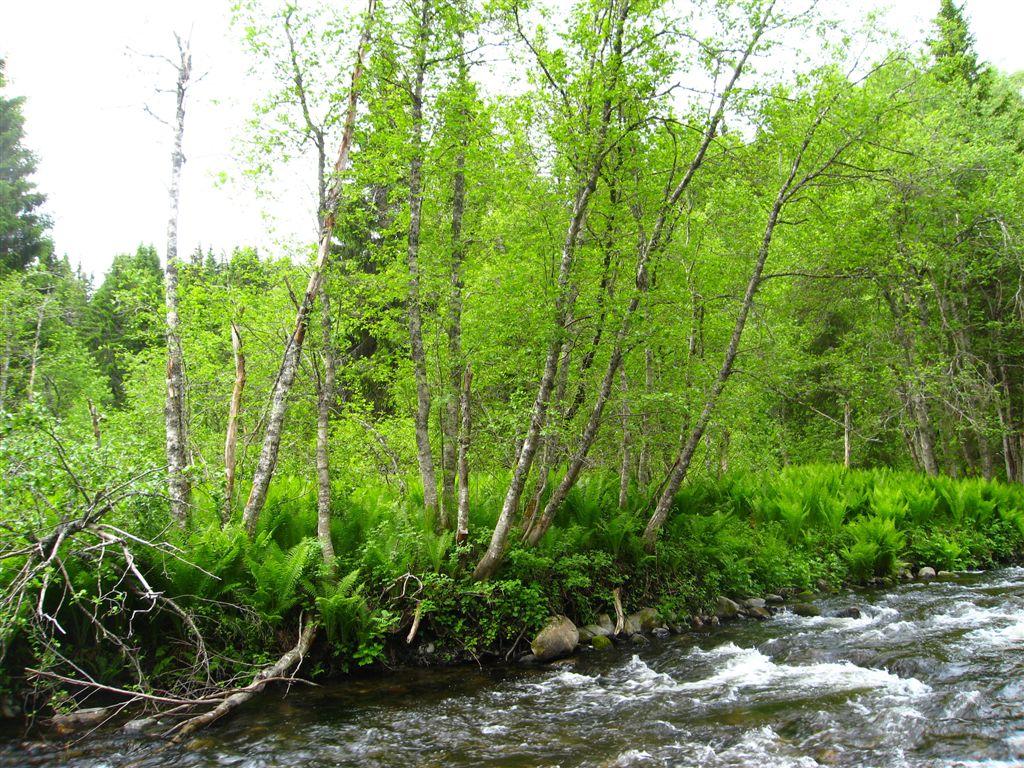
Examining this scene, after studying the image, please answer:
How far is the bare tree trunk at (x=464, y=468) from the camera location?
7.74 metres

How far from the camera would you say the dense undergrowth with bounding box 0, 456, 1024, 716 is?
5.68m

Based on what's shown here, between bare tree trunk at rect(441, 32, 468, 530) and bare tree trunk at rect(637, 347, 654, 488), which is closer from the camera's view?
bare tree trunk at rect(441, 32, 468, 530)

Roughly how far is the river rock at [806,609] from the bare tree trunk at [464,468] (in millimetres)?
4750

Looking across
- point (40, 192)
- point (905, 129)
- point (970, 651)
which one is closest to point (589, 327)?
point (970, 651)

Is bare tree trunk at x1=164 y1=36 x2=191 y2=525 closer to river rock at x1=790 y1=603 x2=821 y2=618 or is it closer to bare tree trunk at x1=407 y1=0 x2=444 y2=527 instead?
bare tree trunk at x1=407 y1=0 x2=444 y2=527

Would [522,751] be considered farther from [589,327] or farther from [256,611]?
[589,327]

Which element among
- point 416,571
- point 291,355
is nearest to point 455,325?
point 291,355

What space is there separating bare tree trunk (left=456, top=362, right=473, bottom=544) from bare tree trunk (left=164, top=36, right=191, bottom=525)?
313cm

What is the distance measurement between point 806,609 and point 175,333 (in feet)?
29.2

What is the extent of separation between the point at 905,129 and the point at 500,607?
1243cm

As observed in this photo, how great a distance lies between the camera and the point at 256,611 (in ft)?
19.7

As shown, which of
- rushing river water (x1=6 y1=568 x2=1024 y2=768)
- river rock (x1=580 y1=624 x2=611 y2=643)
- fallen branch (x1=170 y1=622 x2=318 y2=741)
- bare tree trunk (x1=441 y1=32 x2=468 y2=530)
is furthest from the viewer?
bare tree trunk (x1=441 y1=32 x2=468 y2=530)

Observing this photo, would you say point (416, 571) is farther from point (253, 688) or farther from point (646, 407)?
point (646, 407)

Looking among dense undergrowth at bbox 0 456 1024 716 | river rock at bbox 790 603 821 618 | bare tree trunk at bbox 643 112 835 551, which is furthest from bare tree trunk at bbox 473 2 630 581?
river rock at bbox 790 603 821 618
